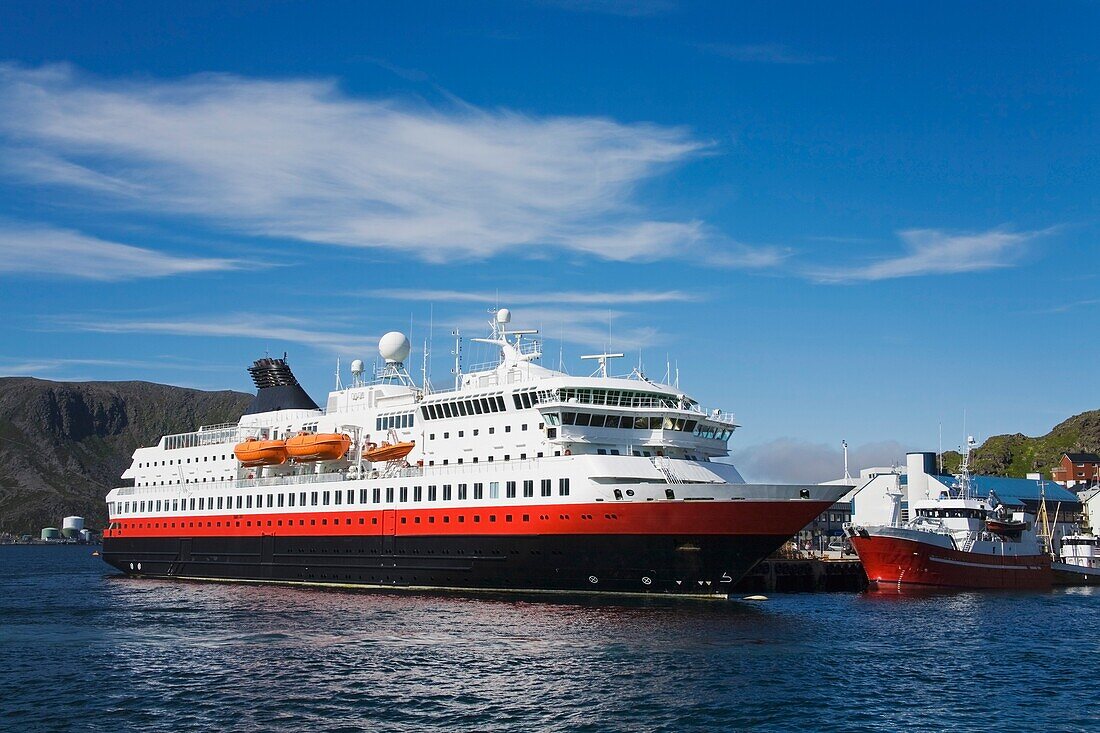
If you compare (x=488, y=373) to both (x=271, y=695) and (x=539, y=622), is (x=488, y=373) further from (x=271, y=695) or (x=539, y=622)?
(x=271, y=695)

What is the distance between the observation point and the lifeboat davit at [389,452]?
52688 millimetres

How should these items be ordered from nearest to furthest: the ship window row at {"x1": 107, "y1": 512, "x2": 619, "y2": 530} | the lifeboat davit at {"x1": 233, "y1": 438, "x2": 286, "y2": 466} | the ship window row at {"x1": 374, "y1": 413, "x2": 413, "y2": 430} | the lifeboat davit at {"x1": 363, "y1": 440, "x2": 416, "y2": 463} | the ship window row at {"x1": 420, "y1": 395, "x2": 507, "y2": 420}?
the ship window row at {"x1": 107, "y1": 512, "x2": 619, "y2": 530}
the ship window row at {"x1": 420, "y1": 395, "x2": 507, "y2": 420}
the lifeboat davit at {"x1": 363, "y1": 440, "x2": 416, "y2": 463}
the ship window row at {"x1": 374, "y1": 413, "x2": 413, "y2": 430}
the lifeboat davit at {"x1": 233, "y1": 438, "x2": 286, "y2": 466}

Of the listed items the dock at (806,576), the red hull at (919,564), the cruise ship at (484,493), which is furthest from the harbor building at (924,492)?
the cruise ship at (484,493)

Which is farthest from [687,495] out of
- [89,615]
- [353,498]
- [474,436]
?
[89,615]

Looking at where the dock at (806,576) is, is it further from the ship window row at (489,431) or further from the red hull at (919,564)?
the ship window row at (489,431)

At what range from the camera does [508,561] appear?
152 feet

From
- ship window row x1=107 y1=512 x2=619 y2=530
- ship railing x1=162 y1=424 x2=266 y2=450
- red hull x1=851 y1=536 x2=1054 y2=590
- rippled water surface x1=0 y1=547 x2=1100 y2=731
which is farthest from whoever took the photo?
red hull x1=851 y1=536 x2=1054 y2=590

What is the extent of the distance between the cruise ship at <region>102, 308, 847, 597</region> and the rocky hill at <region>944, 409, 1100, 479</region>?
12577 centimetres

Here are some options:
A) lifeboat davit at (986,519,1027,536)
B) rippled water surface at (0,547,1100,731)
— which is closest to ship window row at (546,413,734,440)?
rippled water surface at (0,547,1100,731)

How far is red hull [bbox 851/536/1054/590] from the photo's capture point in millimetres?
63594

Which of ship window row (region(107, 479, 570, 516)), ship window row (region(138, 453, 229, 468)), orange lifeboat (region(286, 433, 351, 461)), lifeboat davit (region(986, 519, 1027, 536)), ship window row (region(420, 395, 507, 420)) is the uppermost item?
ship window row (region(420, 395, 507, 420))

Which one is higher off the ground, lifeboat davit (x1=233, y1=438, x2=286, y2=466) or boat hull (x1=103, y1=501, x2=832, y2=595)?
lifeboat davit (x1=233, y1=438, x2=286, y2=466)

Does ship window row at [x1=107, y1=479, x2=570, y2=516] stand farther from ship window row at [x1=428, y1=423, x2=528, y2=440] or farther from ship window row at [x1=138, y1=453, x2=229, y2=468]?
ship window row at [x1=428, y1=423, x2=528, y2=440]

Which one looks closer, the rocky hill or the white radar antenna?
the white radar antenna
